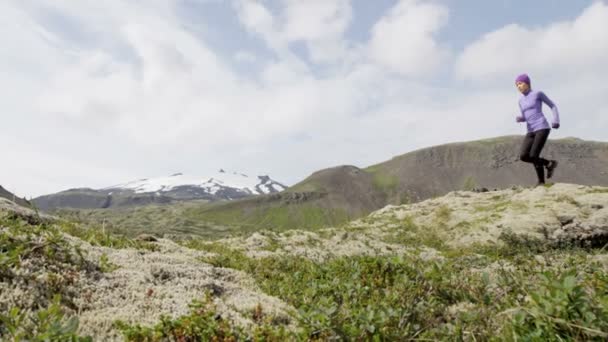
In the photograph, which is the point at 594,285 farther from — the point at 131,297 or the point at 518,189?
the point at 518,189

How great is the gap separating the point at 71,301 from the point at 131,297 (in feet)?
2.71

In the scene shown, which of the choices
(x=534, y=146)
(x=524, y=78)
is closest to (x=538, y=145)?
(x=534, y=146)

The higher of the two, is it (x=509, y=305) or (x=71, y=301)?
(x=71, y=301)

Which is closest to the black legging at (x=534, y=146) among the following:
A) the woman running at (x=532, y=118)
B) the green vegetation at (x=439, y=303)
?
the woman running at (x=532, y=118)

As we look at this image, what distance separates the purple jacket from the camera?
57.6ft

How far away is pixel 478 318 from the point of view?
462 cm

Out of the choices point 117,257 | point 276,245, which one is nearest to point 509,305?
point 117,257

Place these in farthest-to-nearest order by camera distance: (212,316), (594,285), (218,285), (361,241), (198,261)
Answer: (361,241) < (198,261) < (218,285) < (212,316) < (594,285)

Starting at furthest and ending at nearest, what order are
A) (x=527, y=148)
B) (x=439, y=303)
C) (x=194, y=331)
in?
(x=527, y=148)
(x=439, y=303)
(x=194, y=331)

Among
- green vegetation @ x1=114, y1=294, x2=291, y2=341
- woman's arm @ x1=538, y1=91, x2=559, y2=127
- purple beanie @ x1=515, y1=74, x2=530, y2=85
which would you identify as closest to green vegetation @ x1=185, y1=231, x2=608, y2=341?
green vegetation @ x1=114, y1=294, x2=291, y2=341

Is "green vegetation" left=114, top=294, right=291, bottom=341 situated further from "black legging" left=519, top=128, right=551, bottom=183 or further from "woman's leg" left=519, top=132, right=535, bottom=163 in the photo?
"woman's leg" left=519, top=132, right=535, bottom=163

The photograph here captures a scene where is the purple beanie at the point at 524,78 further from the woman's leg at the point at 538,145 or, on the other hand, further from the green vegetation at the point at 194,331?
the green vegetation at the point at 194,331

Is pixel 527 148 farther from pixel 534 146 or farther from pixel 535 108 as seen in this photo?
pixel 535 108

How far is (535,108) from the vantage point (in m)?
17.7
